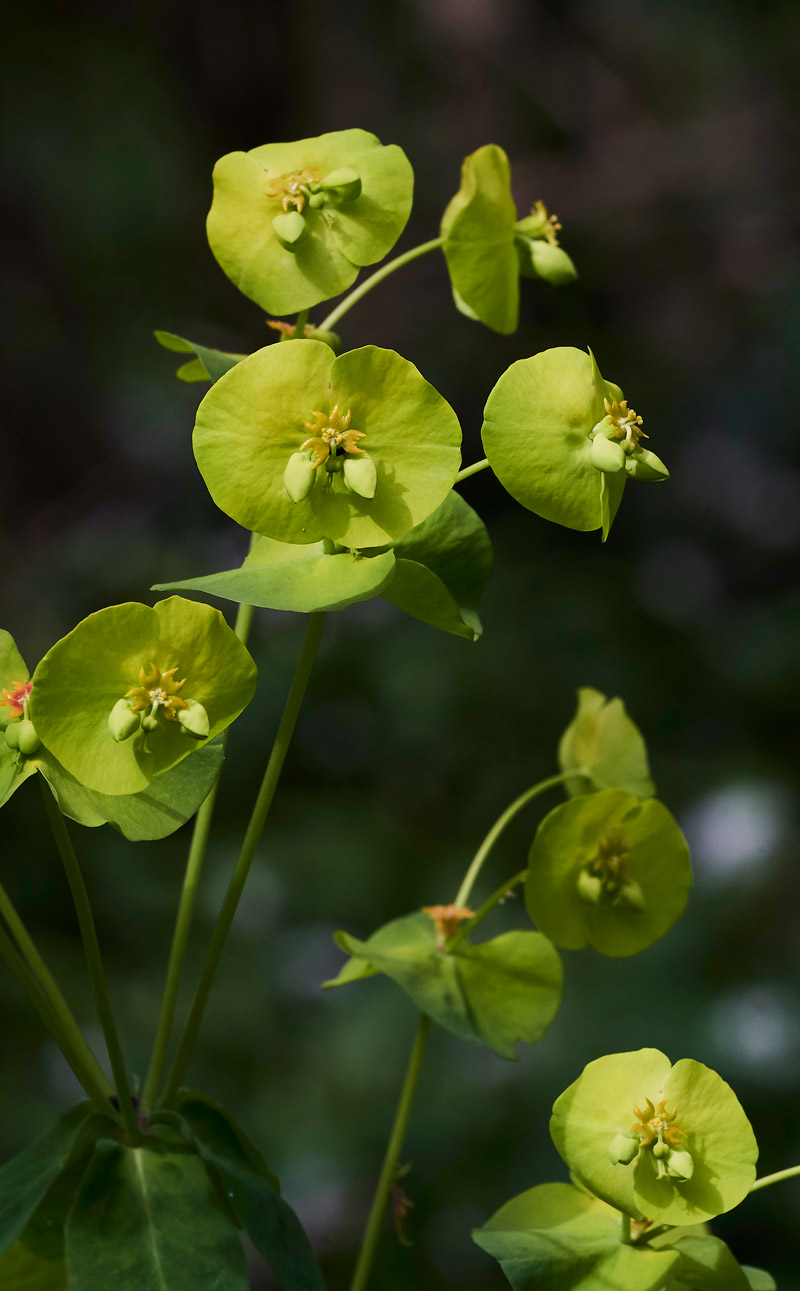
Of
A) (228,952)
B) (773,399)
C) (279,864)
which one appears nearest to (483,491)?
(773,399)

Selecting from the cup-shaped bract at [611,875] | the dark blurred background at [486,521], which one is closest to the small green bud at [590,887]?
the cup-shaped bract at [611,875]

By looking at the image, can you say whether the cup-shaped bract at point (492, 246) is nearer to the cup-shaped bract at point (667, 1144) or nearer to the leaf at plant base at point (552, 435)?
the leaf at plant base at point (552, 435)

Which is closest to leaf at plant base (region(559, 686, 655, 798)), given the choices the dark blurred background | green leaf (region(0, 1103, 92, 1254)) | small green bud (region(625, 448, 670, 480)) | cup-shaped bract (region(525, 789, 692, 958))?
cup-shaped bract (region(525, 789, 692, 958))

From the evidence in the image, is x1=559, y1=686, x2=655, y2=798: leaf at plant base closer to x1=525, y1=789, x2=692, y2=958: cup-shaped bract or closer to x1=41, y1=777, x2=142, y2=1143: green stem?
x1=525, y1=789, x2=692, y2=958: cup-shaped bract

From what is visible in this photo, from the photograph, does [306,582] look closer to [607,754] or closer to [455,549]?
[455,549]

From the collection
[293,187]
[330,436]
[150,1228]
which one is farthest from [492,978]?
[293,187]

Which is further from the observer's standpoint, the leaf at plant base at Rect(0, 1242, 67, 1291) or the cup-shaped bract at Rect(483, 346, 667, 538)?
the leaf at plant base at Rect(0, 1242, 67, 1291)
